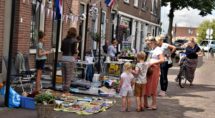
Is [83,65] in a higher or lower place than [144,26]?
lower

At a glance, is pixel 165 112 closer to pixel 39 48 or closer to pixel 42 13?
pixel 39 48

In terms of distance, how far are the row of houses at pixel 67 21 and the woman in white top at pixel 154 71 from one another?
4734 millimetres

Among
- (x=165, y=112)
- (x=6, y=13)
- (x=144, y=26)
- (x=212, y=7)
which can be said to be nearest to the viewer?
(x=165, y=112)

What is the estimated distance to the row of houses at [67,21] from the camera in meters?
15.1

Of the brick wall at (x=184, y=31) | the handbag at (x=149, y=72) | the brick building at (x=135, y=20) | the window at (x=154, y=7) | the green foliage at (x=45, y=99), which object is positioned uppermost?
the brick wall at (x=184, y=31)

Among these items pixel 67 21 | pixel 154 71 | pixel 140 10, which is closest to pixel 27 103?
pixel 154 71

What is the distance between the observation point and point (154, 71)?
37.8ft

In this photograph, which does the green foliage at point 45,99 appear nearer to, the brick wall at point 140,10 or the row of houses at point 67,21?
the row of houses at point 67,21

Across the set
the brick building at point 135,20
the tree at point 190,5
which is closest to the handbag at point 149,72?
the brick building at point 135,20

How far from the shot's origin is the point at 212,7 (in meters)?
53.7

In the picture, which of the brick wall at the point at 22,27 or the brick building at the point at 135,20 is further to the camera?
Result: the brick building at the point at 135,20

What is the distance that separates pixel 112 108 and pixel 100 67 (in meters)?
7.94

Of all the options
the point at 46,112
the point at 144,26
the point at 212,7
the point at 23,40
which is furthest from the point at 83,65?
the point at 212,7

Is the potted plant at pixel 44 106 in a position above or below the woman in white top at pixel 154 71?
below
